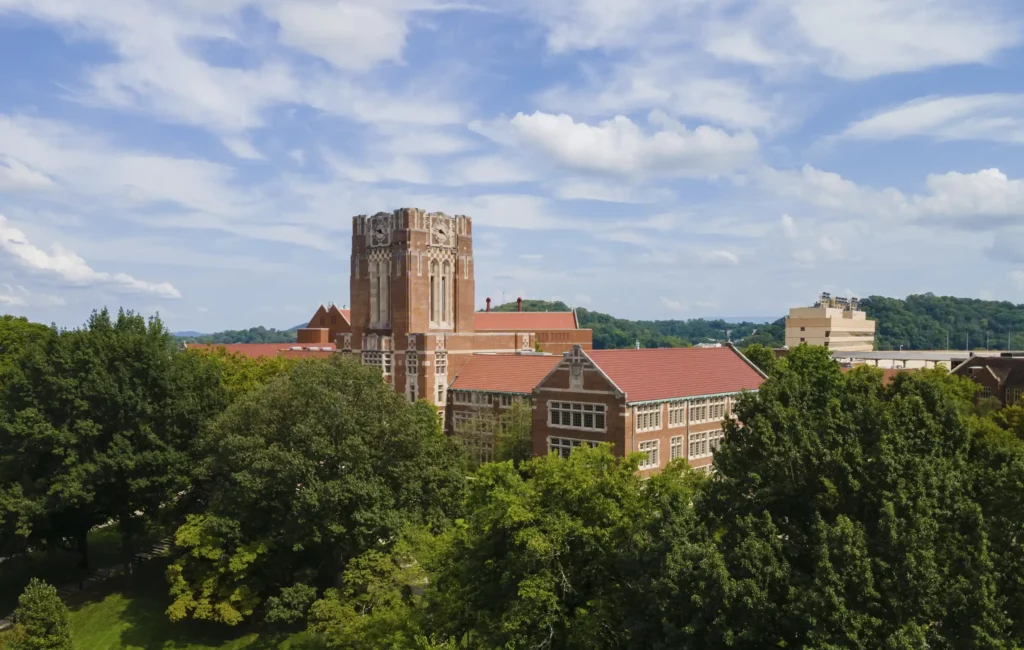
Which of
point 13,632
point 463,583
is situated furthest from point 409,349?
point 463,583

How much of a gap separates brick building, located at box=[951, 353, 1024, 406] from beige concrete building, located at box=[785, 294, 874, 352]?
2959 inches

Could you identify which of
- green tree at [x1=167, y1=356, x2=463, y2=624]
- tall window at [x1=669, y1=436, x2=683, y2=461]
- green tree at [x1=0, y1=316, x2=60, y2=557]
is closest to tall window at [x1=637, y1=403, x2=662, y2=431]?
tall window at [x1=669, y1=436, x2=683, y2=461]

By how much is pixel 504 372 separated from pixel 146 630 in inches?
1268

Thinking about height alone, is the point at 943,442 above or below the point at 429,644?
above

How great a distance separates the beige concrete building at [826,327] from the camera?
153 meters

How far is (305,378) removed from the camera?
36.7 m

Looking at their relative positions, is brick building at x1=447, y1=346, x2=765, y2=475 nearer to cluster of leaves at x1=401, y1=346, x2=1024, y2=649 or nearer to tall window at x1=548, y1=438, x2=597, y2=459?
tall window at x1=548, y1=438, x2=597, y2=459

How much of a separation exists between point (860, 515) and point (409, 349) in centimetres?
5146

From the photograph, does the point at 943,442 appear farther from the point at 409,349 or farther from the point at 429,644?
the point at 409,349

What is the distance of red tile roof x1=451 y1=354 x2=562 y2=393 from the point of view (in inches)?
2295

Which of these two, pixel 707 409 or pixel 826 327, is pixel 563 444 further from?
pixel 826 327

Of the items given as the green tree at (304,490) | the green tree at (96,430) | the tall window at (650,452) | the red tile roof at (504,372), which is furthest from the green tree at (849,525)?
the red tile roof at (504,372)

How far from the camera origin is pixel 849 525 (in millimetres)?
17094

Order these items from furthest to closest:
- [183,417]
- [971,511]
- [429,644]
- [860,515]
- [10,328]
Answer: [10,328] < [183,417] < [429,644] < [860,515] < [971,511]
